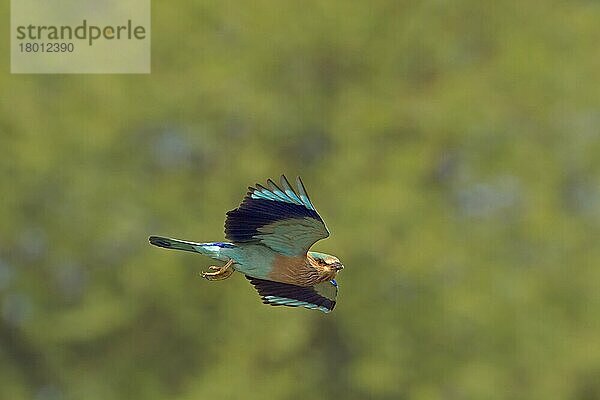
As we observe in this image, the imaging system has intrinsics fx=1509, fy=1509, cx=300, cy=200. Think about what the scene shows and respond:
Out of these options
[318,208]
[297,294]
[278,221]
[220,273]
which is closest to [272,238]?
[278,221]

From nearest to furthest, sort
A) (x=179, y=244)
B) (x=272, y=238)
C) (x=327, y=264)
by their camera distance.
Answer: (x=179, y=244) → (x=272, y=238) → (x=327, y=264)

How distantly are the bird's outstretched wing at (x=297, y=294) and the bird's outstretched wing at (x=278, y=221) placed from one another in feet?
0.60

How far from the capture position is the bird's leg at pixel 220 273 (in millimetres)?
3701

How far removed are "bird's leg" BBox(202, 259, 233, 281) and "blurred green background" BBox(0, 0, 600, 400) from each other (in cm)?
887

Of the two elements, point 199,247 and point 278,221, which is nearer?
point 199,247

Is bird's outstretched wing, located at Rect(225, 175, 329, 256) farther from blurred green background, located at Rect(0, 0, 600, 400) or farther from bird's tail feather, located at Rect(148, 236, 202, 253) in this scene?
blurred green background, located at Rect(0, 0, 600, 400)

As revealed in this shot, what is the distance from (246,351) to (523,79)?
385cm

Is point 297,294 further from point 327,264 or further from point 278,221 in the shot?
point 278,221

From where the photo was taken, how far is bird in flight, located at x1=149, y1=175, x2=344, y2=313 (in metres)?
3.88

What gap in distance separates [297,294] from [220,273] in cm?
53

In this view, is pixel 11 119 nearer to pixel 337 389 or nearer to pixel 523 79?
pixel 337 389

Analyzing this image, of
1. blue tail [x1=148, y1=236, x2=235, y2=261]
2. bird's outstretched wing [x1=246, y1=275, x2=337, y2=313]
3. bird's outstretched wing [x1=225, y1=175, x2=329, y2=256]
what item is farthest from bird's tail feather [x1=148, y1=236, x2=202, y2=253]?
bird's outstretched wing [x1=246, y1=275, x2=337, y2=313]

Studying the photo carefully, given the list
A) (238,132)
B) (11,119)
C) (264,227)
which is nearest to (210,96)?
(238,132)

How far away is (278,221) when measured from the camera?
3895 millimetres
